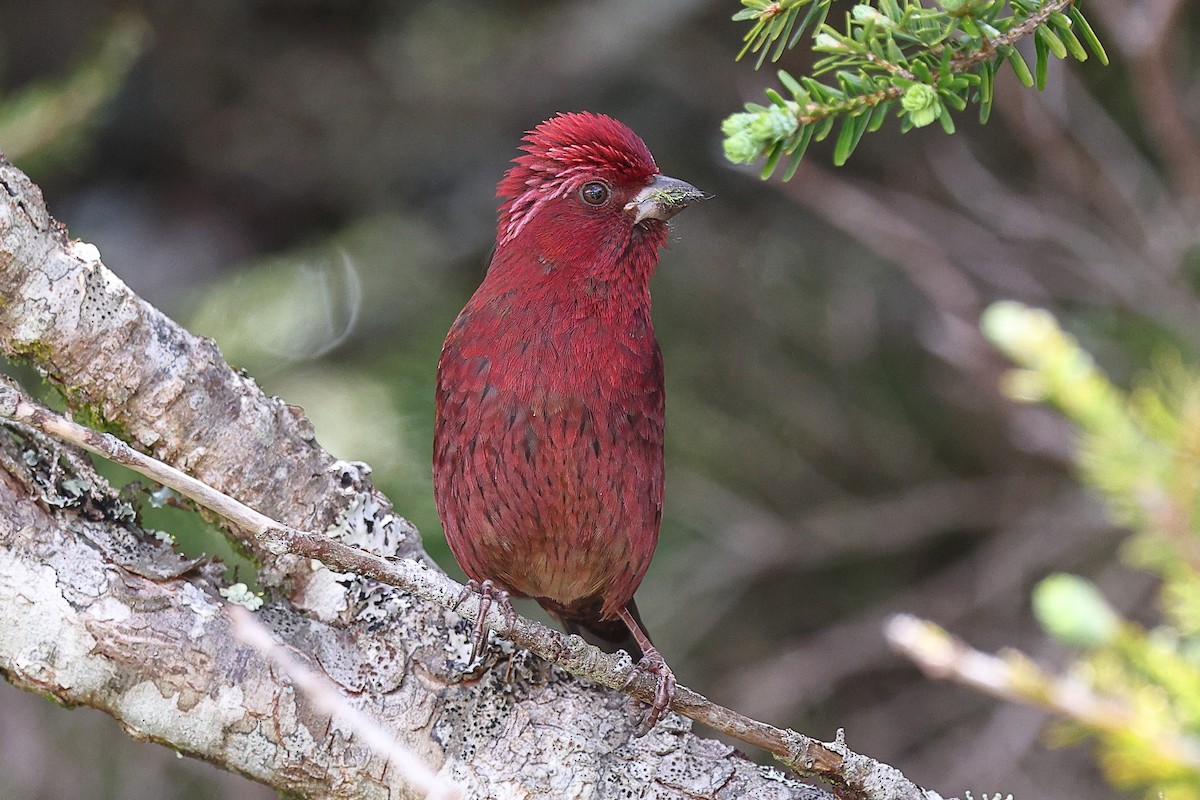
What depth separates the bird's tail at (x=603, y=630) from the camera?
3.60 meters

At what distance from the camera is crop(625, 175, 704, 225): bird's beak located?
3.12 m

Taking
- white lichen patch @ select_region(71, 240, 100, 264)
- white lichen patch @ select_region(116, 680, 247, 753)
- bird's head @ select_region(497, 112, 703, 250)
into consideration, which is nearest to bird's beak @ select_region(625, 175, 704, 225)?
bird's head @ select_region(497, 112, 703, 250)

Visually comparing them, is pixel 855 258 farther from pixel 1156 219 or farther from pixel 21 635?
pixel 21 635

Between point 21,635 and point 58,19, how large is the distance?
4047mm

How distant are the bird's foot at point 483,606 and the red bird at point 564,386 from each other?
A: 0.07ft

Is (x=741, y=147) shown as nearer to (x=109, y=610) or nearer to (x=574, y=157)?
(x=574, y=157)

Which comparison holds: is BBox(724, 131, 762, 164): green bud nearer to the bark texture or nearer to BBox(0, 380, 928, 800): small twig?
BBox(0, 380, 928, 800): small twig

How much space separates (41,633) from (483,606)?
77 centimetres

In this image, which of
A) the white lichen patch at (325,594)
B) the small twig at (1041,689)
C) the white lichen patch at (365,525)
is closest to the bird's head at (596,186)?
the white lichen patch at (365,525)

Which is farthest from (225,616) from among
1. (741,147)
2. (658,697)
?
(741,147)

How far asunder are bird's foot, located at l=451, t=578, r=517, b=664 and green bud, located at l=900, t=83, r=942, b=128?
43.5 inches

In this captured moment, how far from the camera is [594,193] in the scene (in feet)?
10.3

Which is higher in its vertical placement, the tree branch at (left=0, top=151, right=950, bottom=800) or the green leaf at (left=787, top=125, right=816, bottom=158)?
the green leaf at (left=787, top=125, right=816, bottom=158)

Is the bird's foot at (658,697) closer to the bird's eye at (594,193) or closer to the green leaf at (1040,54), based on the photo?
the bird's eye at (594,193)
